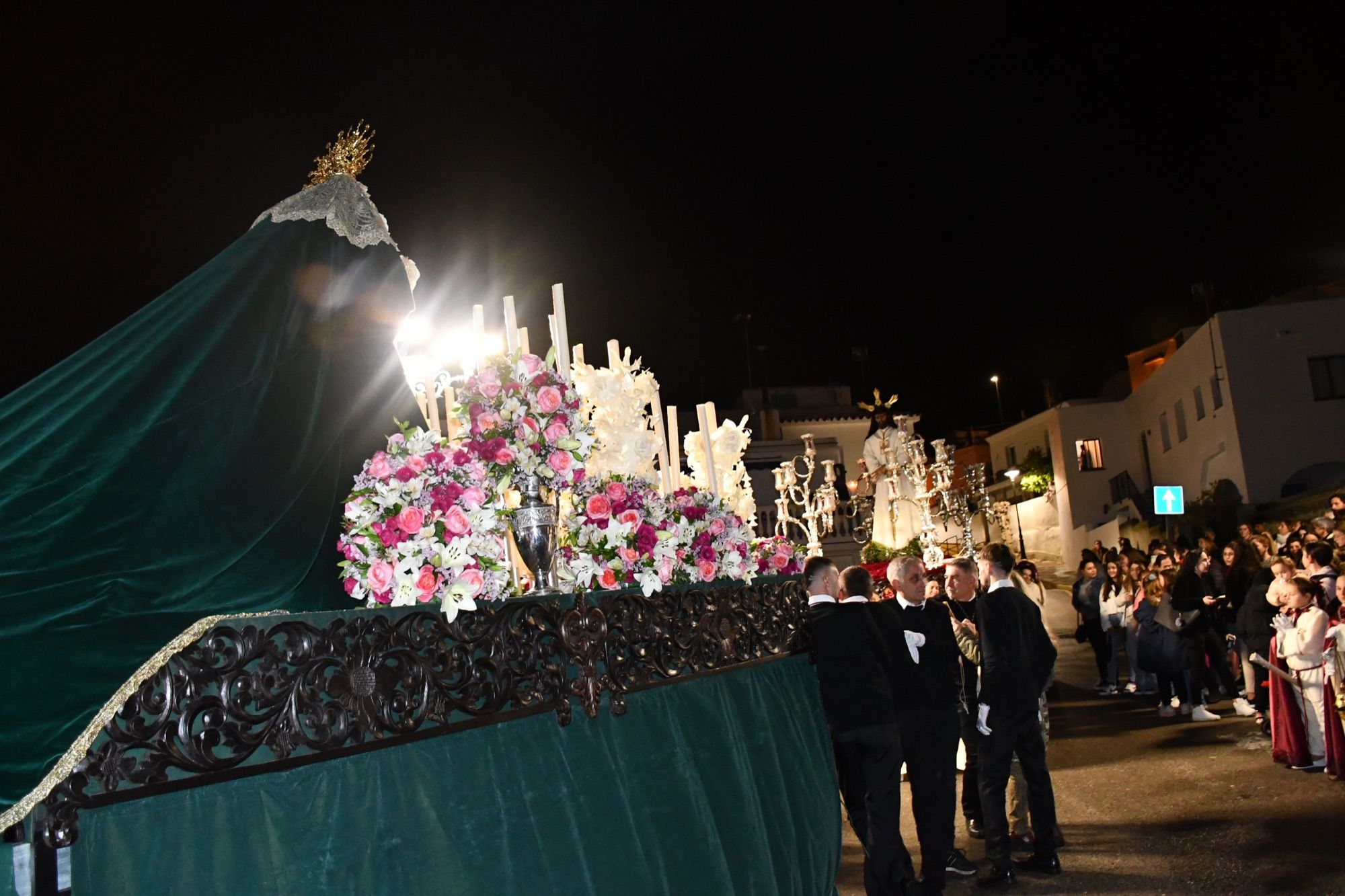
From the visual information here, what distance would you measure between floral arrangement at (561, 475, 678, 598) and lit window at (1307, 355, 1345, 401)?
88.9 feet

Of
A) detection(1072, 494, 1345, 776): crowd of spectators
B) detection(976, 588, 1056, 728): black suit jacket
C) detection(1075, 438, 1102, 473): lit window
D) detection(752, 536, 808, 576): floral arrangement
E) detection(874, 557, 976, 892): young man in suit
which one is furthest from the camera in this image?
detection(1075, 438, 1102, 473): lit window

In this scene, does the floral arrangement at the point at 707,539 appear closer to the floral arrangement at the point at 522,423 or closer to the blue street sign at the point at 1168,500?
the floral arrangement at the point at 522,423

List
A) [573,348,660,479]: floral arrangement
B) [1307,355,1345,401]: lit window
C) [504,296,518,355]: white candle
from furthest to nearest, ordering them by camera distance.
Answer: [1307,355,1345,401]: lit window, [573,348,660,479]: floral arrangement, [504,296,518,355]: white candle

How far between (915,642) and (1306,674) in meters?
4.69

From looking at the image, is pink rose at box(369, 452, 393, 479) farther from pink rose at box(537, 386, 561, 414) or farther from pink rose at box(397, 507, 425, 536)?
pink rose at box(537, 386, 561, 414)

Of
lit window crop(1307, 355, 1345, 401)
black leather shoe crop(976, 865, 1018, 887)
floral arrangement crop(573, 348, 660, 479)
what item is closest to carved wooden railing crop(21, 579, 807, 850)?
floral arrangement crop(573, 348, 660, 479)

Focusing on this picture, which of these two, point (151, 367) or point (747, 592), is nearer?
point (151, 367)

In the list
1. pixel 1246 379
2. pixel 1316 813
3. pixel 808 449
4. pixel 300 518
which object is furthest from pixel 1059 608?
pixel 300 518

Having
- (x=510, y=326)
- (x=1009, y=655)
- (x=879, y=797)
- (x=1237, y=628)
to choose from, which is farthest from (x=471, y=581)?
(x=1237, y=628)

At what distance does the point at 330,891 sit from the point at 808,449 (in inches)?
349

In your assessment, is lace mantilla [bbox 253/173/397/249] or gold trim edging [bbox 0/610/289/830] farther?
lace mantilla [bbox 253/173/397/249]

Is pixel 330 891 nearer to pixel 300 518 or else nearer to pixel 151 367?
pixel 300 518

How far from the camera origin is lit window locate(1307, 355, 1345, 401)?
2606 cm

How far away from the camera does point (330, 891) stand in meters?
2.46
